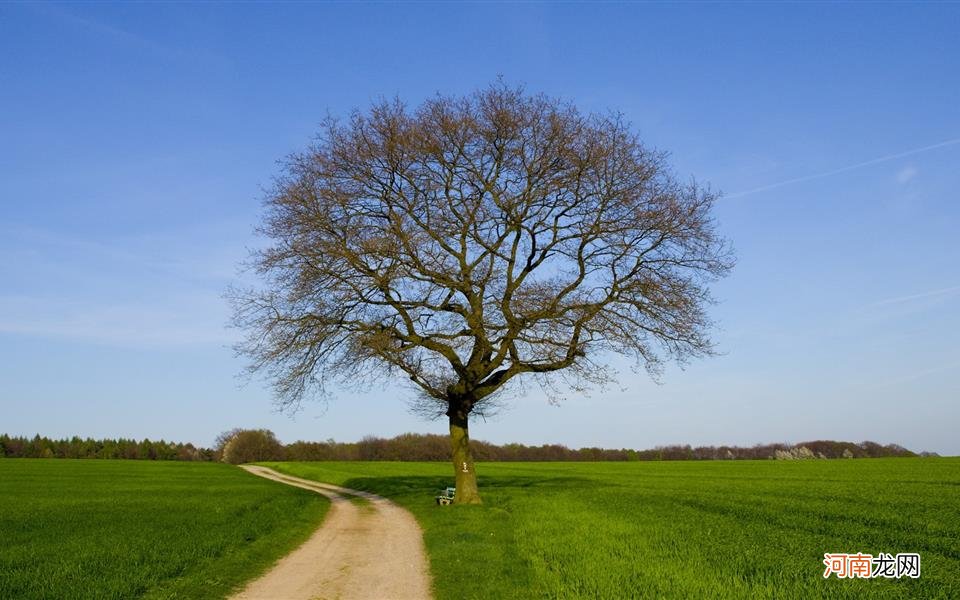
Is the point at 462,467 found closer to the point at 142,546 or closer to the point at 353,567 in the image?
the point at 353,567

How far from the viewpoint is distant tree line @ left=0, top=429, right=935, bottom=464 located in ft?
428

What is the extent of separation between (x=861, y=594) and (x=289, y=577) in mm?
10427

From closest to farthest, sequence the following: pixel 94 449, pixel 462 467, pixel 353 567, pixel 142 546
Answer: pixel 353 567 < pixel 142 546 < pixel 462 467 < pixel 94 449

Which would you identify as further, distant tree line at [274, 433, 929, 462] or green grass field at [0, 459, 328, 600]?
distant tree line at [274, 433, 929, 462]

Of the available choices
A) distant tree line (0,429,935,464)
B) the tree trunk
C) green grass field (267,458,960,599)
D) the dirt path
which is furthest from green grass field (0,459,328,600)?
distant tree line (0,429,935,464)

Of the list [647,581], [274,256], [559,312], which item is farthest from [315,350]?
[647,581]

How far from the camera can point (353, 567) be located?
48.0ft

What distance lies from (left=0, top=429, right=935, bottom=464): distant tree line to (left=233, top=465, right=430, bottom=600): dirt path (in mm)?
123041

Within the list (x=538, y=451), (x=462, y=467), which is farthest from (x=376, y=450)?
(x=462, y=467)

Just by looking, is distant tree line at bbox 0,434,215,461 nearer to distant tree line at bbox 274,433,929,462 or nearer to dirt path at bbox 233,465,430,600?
distant tree line at bbox 274,433,929,462

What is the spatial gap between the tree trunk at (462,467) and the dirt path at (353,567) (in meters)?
3.86

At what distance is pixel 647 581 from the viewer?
1152cm

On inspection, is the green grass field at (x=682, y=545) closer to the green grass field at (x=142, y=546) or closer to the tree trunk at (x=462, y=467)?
the tree trunk at (x=462, y=467)

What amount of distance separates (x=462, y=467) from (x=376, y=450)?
12688cm
